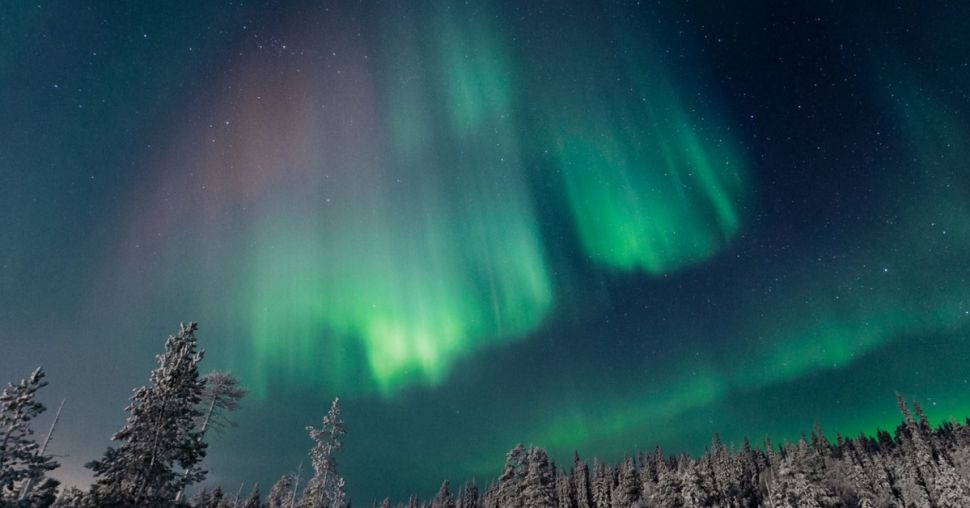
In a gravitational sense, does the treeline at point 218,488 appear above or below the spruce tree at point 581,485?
below

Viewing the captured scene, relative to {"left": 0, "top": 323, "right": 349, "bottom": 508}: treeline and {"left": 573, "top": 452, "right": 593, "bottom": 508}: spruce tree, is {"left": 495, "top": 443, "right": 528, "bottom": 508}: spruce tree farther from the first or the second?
{"left": 573, "top": 452, "right": 593, "bottom": 508}: spruce tree

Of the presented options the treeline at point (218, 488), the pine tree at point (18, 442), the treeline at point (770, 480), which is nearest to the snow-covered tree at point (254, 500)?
the treeline at point (218, 488)

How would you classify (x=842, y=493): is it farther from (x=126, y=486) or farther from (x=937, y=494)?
(x=126, y=486)

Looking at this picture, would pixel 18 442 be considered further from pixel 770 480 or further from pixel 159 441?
pixel 770 480

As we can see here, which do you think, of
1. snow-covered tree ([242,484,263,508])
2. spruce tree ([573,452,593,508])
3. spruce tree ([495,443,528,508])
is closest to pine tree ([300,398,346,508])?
spruce tree ([495,443,528,508])

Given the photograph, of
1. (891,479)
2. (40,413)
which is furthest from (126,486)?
(891,479)

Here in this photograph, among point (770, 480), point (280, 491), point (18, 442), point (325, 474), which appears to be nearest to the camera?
point (18, 442)

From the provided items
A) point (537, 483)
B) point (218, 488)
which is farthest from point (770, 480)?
point (218, 488)

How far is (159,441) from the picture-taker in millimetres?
23438

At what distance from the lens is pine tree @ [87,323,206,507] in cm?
2236

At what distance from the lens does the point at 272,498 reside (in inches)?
2714

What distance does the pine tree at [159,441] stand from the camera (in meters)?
22.4

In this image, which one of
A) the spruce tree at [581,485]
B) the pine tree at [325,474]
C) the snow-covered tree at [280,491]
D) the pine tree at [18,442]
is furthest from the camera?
the spruce tree at [581,485]

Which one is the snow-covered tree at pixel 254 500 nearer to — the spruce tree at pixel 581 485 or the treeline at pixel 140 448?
the treeline at pixel 140 448
